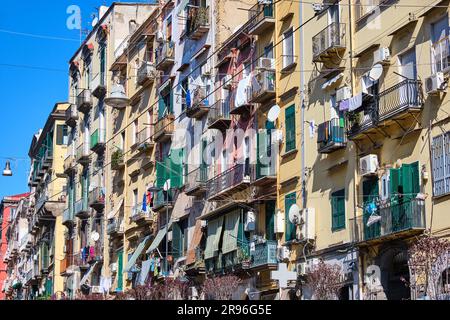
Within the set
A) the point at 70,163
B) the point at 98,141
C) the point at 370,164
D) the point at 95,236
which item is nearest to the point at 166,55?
the point at 98,141

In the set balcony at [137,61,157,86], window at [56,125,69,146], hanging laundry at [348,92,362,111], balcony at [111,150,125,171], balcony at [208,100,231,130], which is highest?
window at [56,125,69,146]

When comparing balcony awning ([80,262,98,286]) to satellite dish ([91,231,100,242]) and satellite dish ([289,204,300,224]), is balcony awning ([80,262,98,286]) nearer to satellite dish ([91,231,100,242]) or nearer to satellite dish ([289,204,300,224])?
satellite dish ([91,231,100,242])

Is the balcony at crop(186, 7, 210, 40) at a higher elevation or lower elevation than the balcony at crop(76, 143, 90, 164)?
higher

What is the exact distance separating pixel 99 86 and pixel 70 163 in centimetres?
882

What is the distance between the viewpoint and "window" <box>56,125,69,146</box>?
65.2 metres

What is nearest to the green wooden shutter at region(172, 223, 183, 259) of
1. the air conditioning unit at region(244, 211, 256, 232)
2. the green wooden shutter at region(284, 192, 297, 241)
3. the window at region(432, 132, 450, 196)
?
the air conditioning unit at region(244, 211, 256, 232)

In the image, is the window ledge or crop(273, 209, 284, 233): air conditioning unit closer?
the window ledge

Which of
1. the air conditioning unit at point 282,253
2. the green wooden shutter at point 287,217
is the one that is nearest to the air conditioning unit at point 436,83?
the green wooden shutter at point 287,217

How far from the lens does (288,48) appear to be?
1303 inches

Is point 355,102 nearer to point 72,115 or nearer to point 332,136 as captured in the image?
point 332,136

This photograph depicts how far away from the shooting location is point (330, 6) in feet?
95.7

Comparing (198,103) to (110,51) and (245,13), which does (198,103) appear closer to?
(245,13)

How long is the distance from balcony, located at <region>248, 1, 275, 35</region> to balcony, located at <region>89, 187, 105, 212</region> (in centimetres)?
1959

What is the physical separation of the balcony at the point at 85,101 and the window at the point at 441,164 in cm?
3498
